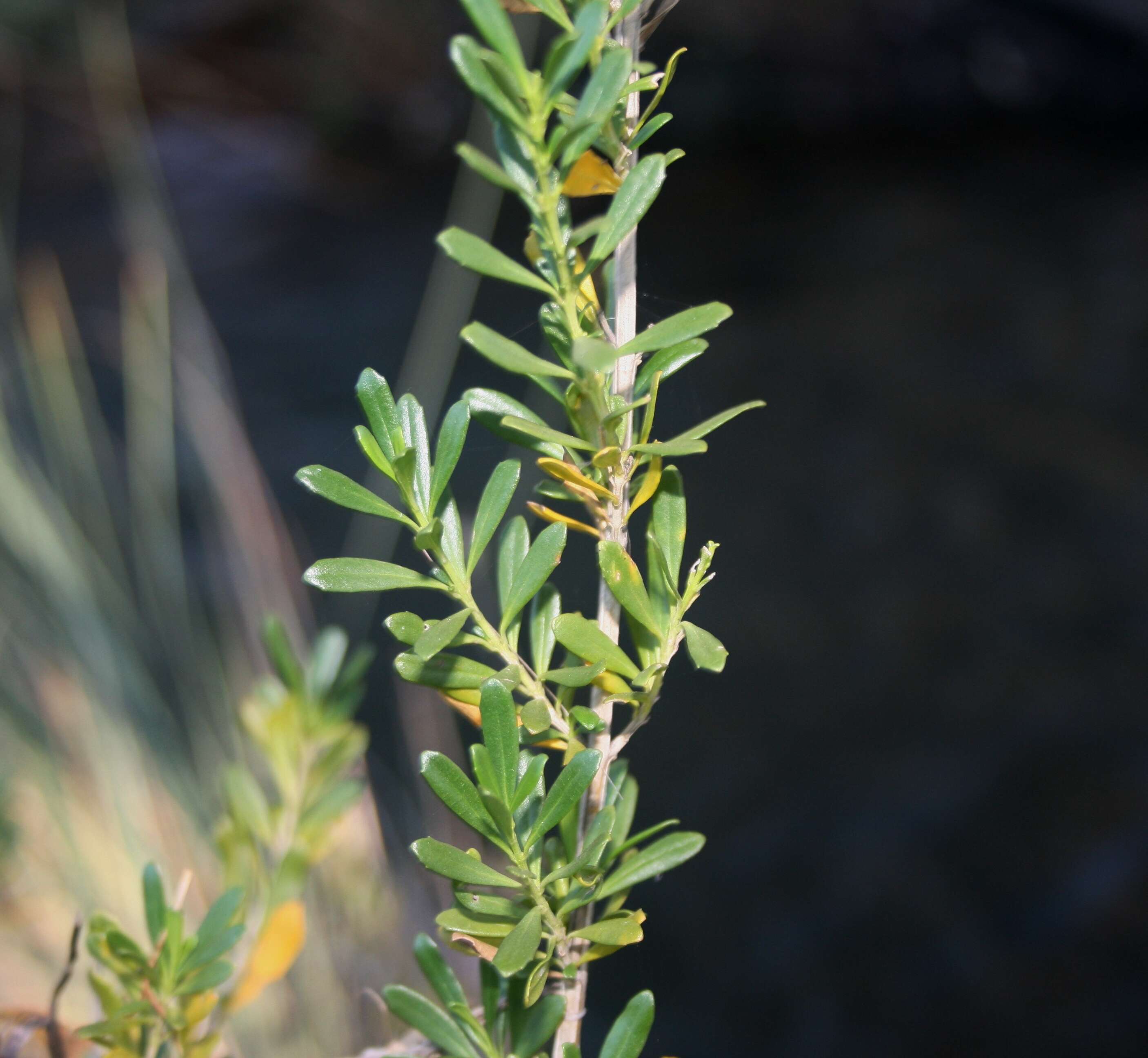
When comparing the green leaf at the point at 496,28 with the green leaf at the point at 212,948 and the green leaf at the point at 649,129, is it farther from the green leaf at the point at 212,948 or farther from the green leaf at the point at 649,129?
the green leaf at the point at 212,948

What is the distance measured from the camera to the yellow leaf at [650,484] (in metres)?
0.13

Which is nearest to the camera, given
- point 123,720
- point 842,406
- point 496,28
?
point 496,28

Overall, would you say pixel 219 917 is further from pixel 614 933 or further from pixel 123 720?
pixel 123 720

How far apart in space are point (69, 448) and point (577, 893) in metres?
0.49

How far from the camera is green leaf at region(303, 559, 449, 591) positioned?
12cm

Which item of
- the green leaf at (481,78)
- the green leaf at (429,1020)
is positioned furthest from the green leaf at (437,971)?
the green leaf at (481,78)

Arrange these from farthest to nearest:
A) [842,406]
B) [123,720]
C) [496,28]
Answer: [842,406] < [123,720] < [496,28]

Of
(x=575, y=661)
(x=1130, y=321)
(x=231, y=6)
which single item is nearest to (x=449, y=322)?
(x=575, y=661)

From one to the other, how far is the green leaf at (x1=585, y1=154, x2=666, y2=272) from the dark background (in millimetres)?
74

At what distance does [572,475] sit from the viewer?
0.12 meters

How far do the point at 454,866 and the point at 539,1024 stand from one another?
0.09 ft

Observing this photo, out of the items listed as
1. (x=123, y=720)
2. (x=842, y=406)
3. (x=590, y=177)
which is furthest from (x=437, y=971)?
(x=842, y=406)

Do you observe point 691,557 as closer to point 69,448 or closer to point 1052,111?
point 69,448

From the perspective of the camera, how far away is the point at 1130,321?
47.4 inches
